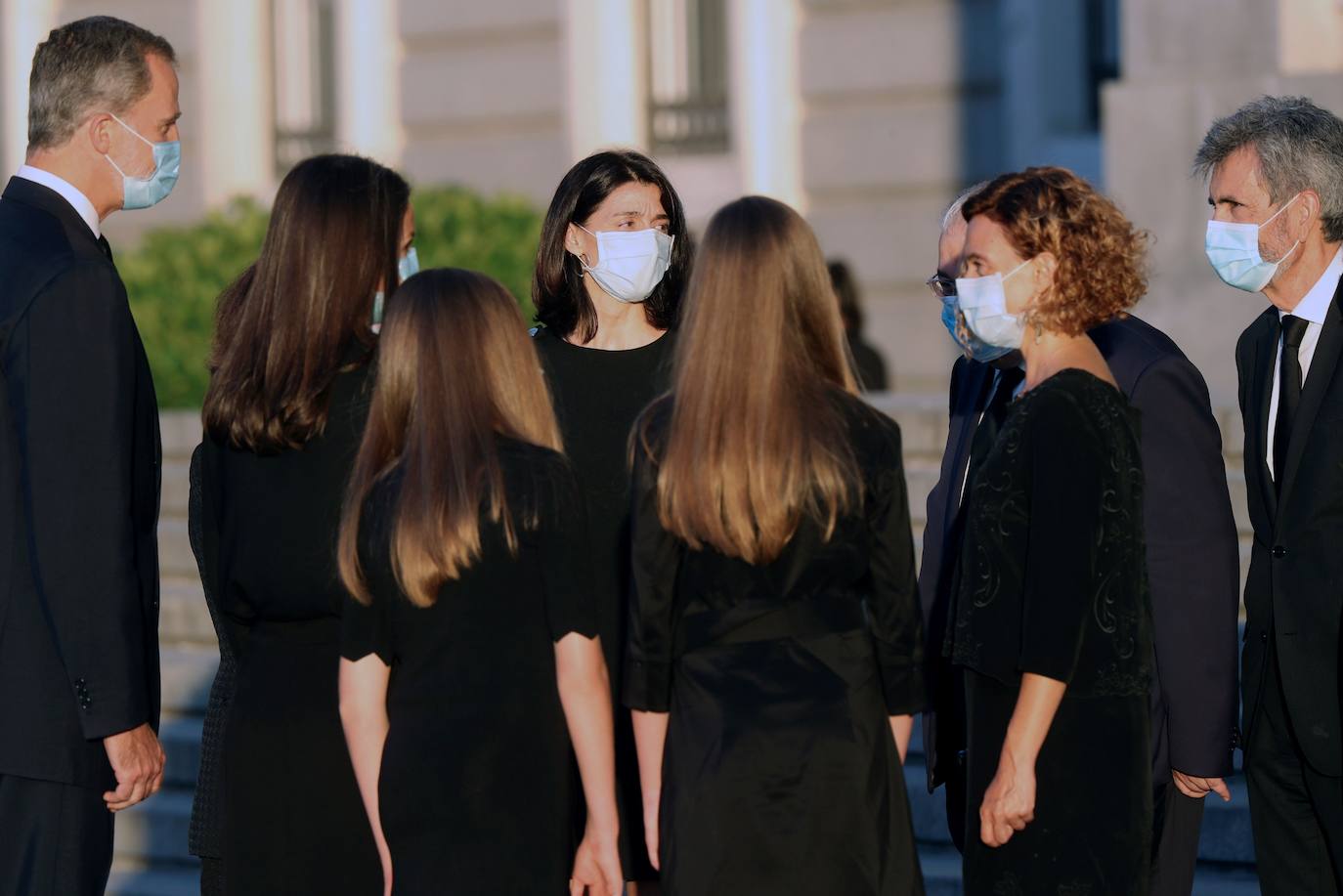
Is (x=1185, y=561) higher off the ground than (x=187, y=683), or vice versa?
(x=1185, y=561)

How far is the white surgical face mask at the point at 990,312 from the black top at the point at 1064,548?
18 centimetres

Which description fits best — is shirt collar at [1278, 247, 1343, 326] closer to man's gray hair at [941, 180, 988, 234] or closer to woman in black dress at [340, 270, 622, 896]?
man's gray hair at [941, 180, 988, 234]

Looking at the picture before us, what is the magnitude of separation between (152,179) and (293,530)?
2.97ft

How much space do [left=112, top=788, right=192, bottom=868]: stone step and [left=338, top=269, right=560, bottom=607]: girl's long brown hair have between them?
137 inches

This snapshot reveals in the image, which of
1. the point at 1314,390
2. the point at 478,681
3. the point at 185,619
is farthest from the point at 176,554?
the point at 1314,390

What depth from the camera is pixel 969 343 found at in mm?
3869

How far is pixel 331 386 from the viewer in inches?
155

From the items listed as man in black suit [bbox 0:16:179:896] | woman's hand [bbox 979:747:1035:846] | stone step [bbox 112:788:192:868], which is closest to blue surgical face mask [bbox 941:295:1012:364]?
woman's hand [bbox 979:747:1035:846]

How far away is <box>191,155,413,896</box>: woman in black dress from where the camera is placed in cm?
389

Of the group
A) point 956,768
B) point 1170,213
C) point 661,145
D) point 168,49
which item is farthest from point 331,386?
point 661,145

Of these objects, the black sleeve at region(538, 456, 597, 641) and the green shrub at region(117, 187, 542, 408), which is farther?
the green shrub at region(117, 187, 542, 408)

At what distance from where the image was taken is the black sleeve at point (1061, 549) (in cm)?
345

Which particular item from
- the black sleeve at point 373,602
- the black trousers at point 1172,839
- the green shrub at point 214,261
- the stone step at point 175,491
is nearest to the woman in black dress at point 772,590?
the black sleeve at point 373,602

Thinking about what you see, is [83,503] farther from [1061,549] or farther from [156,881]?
[156,881]
